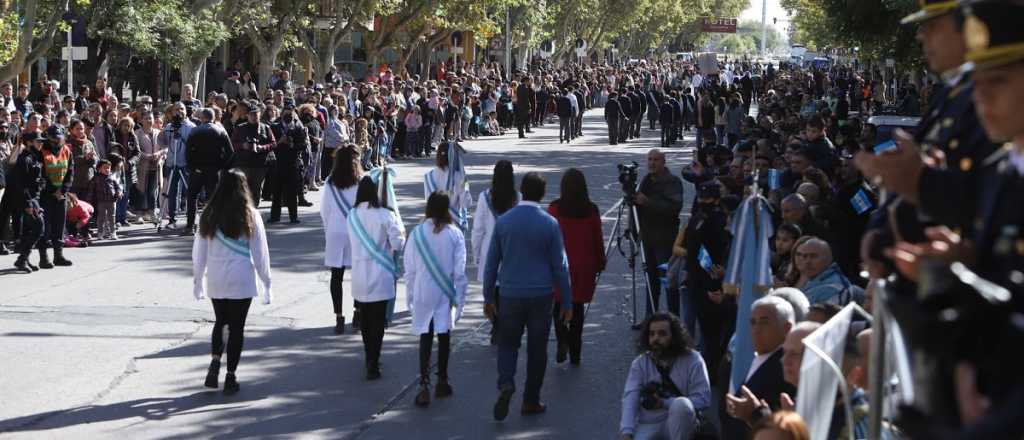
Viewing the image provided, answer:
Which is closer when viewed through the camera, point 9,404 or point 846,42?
point 9,404

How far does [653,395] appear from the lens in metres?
8.27

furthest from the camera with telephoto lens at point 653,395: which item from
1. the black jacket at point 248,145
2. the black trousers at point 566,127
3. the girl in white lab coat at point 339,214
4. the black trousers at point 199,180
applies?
the black trousers at point 566,127

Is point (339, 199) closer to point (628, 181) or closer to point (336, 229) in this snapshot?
point (336, 229)

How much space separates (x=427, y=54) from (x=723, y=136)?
2492 centimetres

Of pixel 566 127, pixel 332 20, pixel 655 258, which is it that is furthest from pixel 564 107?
pixel 655 258

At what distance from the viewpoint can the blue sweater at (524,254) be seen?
1005 cm

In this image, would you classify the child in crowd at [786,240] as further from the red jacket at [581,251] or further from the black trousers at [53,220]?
the black trousers at [53,220]

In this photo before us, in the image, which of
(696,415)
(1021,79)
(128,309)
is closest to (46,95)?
(128,309)

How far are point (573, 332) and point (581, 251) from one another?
0.64 meters

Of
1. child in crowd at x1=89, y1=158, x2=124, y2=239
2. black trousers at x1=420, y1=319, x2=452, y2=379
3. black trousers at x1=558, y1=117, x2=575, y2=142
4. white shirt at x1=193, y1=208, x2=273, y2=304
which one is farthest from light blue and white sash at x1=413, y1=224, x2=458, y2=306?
black trousers at x1=558, y1=117, x2=575, y2=142

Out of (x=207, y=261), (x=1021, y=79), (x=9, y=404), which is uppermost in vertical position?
(x=1021, y=79)

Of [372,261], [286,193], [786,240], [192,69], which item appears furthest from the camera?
[192,69]

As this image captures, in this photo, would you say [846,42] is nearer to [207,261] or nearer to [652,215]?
[652,215]

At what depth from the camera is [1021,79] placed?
284cm
